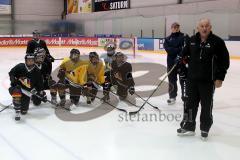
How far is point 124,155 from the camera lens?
3.45 m

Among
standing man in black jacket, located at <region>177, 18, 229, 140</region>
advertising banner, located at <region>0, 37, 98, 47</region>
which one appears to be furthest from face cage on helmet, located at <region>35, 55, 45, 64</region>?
advertising banner, located at <region>0, 37, 98, 47</region>

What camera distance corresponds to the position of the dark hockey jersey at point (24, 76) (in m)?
4.75

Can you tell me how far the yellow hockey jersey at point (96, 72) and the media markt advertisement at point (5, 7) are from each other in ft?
70.0

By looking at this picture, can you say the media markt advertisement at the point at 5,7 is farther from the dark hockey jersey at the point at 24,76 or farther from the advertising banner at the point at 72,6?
the dark hockey jersey at the point at 24,76

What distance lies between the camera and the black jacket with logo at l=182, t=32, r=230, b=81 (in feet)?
12.1

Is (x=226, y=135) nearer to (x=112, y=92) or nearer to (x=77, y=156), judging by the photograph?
(x=77, y=156)

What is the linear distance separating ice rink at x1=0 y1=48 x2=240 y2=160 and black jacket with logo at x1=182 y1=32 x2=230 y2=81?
0.71 m

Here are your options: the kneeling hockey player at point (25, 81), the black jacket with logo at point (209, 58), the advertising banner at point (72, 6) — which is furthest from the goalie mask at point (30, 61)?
the advertising banner at point (72, 6)

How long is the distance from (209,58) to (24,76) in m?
2.44

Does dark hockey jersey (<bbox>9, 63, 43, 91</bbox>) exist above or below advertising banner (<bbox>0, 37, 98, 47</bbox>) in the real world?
below

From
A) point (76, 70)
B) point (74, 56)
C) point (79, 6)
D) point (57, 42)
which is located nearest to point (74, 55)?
point (74, 56)

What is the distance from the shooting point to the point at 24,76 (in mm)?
4859

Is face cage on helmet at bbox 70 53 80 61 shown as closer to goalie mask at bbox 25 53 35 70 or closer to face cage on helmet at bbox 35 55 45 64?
face cage on helmet at bbox 35 55 45 64

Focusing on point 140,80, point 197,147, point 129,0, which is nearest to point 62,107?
point 197,147
